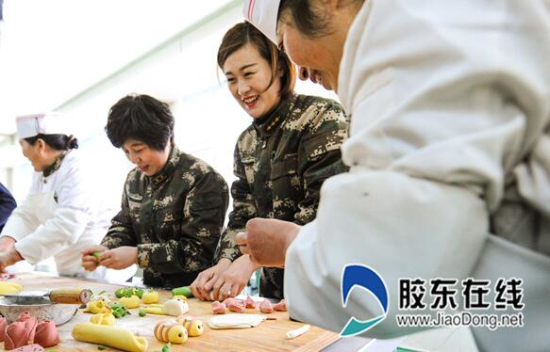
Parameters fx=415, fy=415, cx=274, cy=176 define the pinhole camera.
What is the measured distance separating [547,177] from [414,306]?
0.17 m

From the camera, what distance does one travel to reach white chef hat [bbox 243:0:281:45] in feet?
1.99

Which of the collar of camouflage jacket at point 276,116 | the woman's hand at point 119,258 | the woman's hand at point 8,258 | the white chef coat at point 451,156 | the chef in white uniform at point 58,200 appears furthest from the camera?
the chef in white uniform at point 58,200

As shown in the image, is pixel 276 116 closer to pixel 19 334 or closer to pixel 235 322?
pixel 235 322

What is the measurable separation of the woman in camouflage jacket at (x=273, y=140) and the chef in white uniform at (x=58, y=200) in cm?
112

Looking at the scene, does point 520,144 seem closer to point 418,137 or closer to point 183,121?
point 418,137

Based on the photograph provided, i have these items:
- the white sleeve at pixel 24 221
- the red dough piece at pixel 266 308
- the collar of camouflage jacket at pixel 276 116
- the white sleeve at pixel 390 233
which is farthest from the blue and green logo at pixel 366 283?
the white sleeve at pixel 24 221

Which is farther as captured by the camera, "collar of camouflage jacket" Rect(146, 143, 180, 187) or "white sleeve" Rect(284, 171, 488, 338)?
"collar of camouflage jacket" Rect(146, 143, 180, 187)

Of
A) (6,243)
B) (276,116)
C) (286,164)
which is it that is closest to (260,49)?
(276,116)

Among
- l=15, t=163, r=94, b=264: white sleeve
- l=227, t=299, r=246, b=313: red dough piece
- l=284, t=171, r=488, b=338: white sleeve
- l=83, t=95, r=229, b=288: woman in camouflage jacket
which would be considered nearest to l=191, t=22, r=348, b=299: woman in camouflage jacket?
l=227, t=299, r=246, b=313: red dough piece

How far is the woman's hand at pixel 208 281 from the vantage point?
1.24m

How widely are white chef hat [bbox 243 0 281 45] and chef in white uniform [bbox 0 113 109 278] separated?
5.78 ft

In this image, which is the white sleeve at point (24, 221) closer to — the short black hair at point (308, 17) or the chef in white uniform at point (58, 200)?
the chef in white uniform at point (58, 200)

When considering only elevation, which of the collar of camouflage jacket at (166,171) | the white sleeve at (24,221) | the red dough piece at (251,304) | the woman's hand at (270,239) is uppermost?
the collar of camouflage jacket at (166,171)

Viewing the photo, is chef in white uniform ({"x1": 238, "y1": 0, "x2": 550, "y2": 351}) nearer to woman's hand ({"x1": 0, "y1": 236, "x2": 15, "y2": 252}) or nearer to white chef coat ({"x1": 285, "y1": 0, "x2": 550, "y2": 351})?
white chef coat ({"x1": 285, "y1": 0, "x2": 550, "y2": 351})
